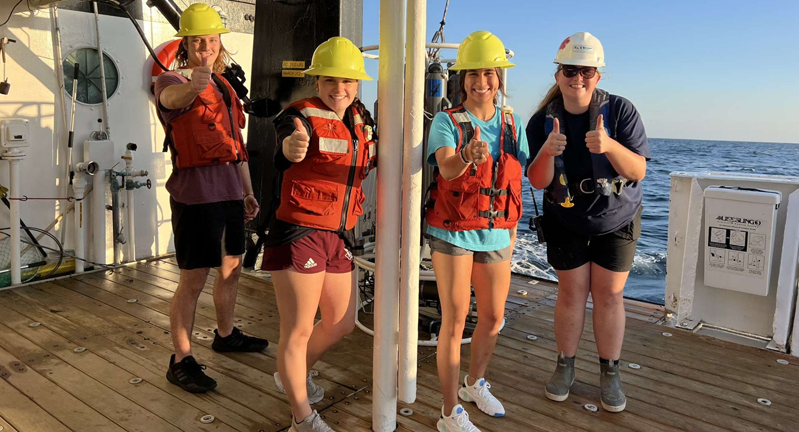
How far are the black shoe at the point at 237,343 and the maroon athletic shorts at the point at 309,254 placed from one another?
1.39 m

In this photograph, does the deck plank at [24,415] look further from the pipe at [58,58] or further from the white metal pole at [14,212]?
the pipe at [58,58]

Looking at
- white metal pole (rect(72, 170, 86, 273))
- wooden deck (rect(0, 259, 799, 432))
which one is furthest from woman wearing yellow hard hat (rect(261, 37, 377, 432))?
white metal pole (rect(72, 170, 86, 273))

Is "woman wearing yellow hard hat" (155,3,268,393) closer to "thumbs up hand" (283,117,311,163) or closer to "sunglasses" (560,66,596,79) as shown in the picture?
"thumbs up hand" (283,117,311,163)

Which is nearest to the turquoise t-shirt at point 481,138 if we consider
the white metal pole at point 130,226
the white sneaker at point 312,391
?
the white sneaker at point 312,391

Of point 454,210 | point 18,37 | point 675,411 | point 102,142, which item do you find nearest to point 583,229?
point 454,210

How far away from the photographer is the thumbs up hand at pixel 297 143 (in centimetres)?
221

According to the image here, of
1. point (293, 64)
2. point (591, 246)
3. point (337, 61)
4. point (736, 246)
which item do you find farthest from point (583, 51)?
point (293, 64)

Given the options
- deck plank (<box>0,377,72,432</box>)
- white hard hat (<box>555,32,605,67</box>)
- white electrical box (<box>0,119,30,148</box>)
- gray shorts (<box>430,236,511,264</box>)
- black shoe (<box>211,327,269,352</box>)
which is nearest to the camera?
gray shorts (<box>430,236,511,264</box>)

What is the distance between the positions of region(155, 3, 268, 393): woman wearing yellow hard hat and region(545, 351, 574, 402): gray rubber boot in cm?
167

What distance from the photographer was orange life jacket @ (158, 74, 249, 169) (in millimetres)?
Answer: 3018

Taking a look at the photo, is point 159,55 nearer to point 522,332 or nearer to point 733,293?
point 522,332

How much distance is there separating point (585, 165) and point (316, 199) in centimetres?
124

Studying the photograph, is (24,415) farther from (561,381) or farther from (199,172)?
(561,381)

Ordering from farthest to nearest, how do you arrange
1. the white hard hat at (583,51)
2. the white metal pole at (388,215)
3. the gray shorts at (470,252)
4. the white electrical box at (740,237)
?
the white electrical box at (740,237) → the white hard hat at (583,51) → the gray shorts at (470,252) → the white metal pole at (388,215)
